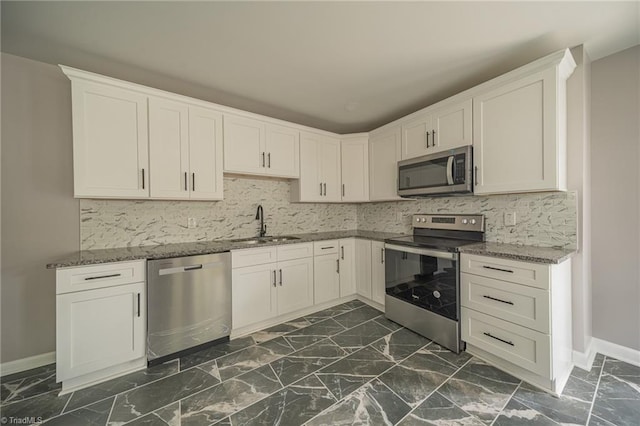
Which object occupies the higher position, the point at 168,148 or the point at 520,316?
the point at 168,148

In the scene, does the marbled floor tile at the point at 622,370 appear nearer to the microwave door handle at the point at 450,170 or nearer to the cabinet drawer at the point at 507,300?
the cabinet drawer at the point at 507,300

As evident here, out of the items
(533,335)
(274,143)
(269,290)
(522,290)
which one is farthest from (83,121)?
(533,335)

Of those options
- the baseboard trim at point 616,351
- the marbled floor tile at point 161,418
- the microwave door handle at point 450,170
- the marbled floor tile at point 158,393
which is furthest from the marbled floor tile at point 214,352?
the baseboard trim at point 616,351

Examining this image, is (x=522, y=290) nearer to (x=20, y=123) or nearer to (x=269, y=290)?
(x=269, y=290)

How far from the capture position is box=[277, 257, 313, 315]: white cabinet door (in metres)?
2.82

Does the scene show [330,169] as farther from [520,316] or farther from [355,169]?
[520,316]

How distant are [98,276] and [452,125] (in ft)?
11.0

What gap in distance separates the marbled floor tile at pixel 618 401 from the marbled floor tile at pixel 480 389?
1.41ft

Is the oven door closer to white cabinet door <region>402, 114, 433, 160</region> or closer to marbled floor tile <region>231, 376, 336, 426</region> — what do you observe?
white cabinet door <region>402, 114, 433, 160</region>

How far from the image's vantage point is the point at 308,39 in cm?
185

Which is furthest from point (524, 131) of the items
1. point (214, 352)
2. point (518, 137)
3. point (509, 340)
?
point (214, 352)

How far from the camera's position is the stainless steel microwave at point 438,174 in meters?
2.33

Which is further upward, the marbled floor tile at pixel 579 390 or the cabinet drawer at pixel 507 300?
the cabinet drawer at pixel 507 300

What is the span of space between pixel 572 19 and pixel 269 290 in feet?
10.8
